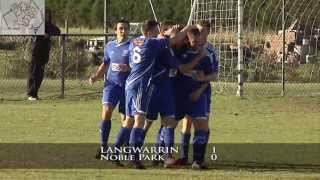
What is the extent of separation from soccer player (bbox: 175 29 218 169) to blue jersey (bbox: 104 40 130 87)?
88 centimetres

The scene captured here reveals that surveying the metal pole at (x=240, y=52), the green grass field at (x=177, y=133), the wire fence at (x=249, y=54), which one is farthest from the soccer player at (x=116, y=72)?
the wire fence at (x=249, y=54)

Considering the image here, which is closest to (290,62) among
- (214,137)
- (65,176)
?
(214,137)

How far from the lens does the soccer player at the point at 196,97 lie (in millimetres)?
11438

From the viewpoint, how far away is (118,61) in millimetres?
12188

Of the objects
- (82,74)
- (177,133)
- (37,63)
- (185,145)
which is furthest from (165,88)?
(82,74)

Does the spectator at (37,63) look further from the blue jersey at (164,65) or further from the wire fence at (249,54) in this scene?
the blue jersey at (164,65)

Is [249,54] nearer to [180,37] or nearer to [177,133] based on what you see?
[177,133]

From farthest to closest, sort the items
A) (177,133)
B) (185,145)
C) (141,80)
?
(177,133), (185,145), (141,80)

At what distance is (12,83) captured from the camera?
92.7ft

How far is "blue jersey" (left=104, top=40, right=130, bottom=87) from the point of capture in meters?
12.1

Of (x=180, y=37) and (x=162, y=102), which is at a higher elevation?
(x=180, y=37)

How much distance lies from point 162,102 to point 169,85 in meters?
0.30

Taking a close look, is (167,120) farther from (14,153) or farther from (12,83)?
(12,83)

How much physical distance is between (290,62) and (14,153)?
17.6 metres
